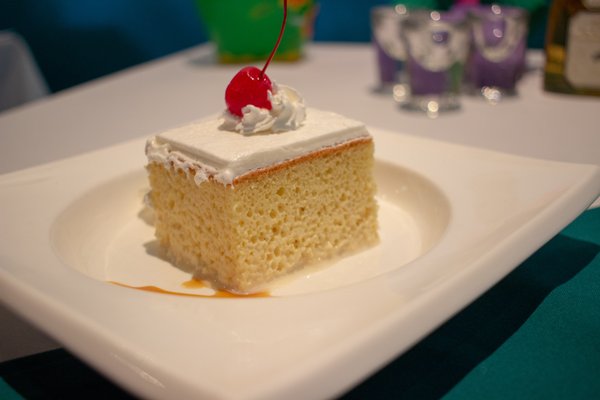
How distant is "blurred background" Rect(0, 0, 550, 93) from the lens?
13.1ft

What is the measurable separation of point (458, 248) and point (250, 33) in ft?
6.15

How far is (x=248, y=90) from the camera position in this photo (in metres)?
1.13

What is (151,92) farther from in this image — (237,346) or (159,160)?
(237,346)

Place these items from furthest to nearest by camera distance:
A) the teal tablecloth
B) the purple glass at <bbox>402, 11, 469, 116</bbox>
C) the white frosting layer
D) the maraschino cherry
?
1. the purple glass at <bbox>402, 11, 469, 116</bbox>
2. the maraschino cherry
3. the white frosting layer
4. the teal tablecloth

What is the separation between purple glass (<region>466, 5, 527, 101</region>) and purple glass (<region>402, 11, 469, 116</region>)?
54 millimetres

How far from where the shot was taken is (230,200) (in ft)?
3.30

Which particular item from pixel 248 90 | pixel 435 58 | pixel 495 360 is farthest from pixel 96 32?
pixel 495 360

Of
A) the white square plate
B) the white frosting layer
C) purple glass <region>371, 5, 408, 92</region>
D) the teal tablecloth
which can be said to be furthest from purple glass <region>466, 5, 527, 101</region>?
the teal tablecloth

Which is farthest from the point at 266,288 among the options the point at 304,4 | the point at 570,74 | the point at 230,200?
the point at 304,4

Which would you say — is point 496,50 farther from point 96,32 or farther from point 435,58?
point 96,32

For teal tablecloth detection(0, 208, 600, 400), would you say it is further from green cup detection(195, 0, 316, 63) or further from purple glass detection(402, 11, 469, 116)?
green cup detection(195, 0, 316, 63)

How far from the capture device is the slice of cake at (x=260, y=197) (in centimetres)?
103

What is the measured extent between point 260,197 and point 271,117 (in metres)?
0.15

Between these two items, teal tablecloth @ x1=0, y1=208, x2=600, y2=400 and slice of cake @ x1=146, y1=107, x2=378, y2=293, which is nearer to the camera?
teal tablecloth @ x1=0, y1=208, x2=600, y2=400
